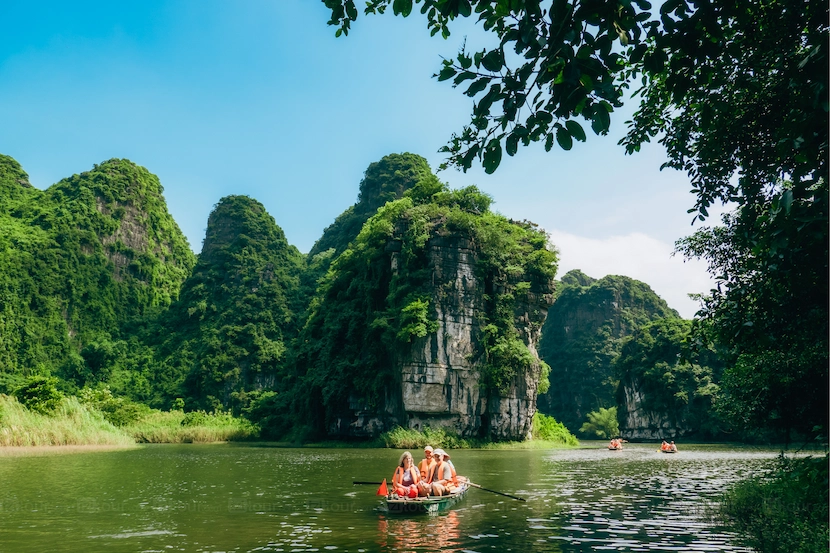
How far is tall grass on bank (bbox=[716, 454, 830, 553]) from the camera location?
679 centimetres

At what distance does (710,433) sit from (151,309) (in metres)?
62.5

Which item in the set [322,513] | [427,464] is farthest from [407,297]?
[322,513]

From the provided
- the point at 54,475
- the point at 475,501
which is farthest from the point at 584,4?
the point at 54,475

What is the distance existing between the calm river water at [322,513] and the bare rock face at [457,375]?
1766cm

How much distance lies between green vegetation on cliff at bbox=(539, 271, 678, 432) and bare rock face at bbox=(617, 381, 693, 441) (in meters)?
16.7

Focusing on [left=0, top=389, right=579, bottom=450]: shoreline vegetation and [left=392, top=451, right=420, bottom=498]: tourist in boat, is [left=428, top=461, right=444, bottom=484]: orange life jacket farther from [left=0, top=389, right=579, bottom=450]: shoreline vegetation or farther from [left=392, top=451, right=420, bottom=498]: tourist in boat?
[left=0, top=389, right=579, bottom=450]: shoreline vegetation

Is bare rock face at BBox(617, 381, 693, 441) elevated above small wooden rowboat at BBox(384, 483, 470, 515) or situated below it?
below

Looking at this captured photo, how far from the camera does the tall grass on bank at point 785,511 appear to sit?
22.3 feet

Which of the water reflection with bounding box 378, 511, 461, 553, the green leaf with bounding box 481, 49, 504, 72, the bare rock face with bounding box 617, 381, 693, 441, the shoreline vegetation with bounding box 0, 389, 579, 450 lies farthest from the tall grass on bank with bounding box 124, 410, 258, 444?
the green leaf with bounding box 481, 49, 504, 72

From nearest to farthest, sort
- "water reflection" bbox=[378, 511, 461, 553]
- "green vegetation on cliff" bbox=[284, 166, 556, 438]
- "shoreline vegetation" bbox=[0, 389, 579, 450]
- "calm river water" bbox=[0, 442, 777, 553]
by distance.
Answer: "water reflection" bbox=[378, 511, 461, 553] → "calm river water" bbox=[0, 442, 777, 553] → "shoreline vegetation" bbox=[0, 389, 579, 450] → "green vegetation on cliff" bbox=[284, 166, 556, 438]

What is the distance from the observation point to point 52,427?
2528 cm

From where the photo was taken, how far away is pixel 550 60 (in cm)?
334

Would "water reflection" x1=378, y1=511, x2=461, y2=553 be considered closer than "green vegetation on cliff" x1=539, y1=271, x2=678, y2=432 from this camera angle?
Yes

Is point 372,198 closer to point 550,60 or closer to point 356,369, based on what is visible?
point 356,369
